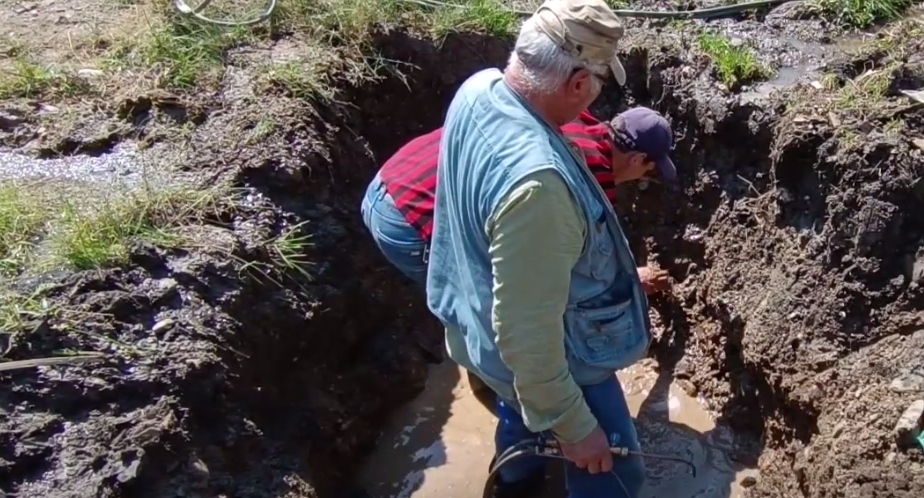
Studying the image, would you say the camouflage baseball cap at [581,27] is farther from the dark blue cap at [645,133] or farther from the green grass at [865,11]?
the green grass at [865,11]

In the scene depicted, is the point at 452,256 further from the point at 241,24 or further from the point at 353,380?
the point at 241,24

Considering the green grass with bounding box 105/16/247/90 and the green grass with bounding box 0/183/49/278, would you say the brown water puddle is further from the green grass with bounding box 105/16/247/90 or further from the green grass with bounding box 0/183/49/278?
the green grass with bounding box 105/16/247/90

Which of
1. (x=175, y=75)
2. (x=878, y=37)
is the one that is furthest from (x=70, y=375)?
(x=878, y=37)

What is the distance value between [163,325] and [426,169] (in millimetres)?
995

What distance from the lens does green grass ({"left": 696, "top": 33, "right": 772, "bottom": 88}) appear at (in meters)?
3.98

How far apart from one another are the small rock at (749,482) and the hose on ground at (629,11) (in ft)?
6.66

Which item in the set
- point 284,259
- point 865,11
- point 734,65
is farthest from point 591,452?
point 865,11

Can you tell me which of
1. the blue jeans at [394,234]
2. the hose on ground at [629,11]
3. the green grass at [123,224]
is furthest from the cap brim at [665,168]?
the green grass at [123,224]

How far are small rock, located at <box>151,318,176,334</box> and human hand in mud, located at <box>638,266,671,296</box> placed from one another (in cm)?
Answer: 177

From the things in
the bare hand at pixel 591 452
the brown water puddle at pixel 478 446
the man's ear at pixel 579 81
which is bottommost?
the brown water puddle at pixel 478 446

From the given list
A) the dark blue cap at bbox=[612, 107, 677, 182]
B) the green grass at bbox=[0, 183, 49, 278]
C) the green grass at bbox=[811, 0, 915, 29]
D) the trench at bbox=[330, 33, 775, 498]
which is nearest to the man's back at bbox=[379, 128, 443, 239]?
the dark blue cap at bbox=[612, 107, 677, 182]

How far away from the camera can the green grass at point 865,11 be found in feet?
14.1

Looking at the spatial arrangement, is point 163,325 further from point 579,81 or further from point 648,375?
point 648,375

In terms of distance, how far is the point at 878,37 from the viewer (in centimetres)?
416
